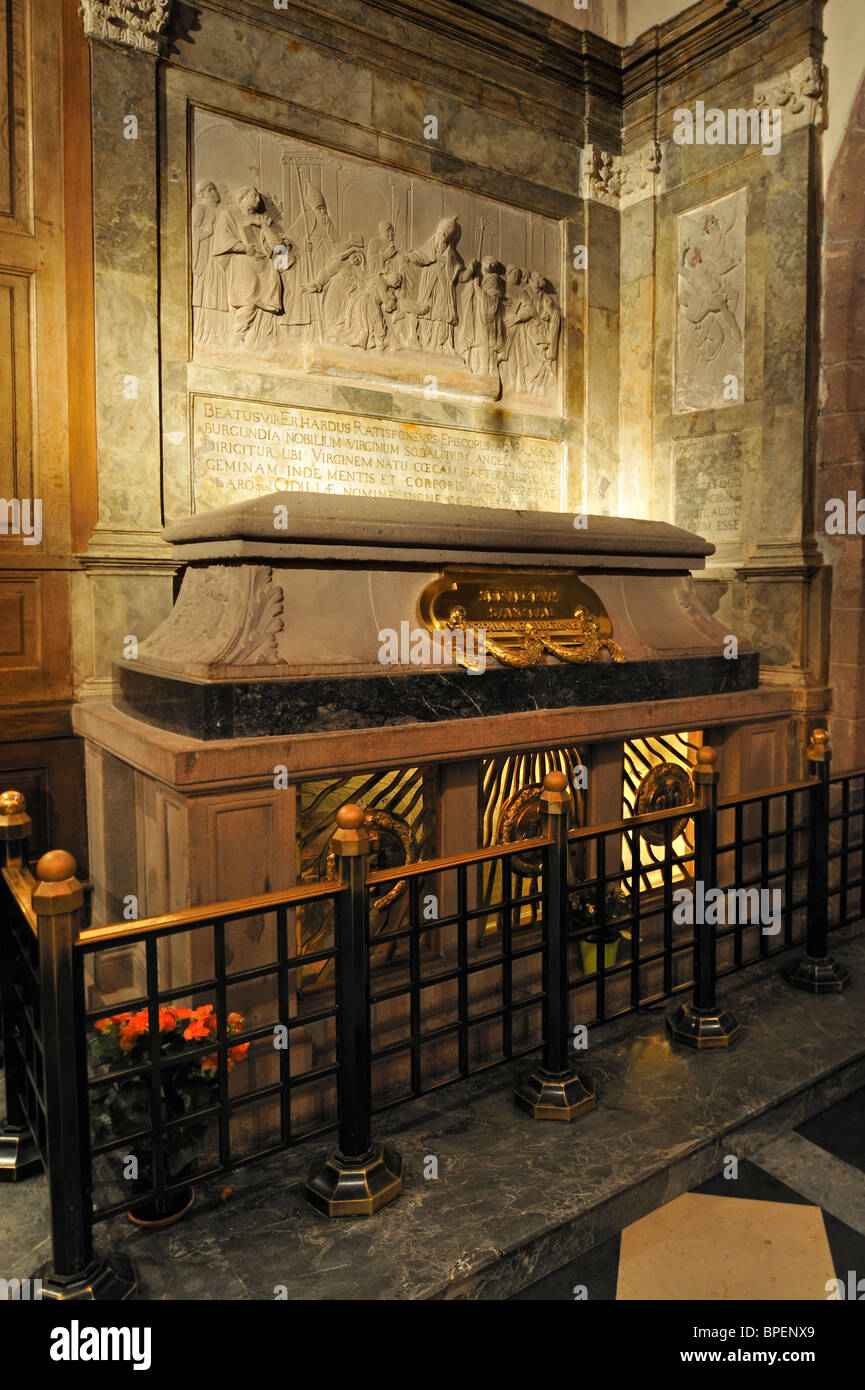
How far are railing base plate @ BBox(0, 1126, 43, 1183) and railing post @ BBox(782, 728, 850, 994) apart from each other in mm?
2933

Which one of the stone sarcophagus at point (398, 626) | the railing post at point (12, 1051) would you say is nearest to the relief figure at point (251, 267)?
the stone sarcophagus at point (398, 626)

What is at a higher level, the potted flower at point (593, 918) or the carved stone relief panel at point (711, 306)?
the carved stone relief panel at point (711, 306)

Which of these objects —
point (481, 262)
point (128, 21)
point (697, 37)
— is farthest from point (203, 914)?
point (697, 37)

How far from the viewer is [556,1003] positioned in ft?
9.40

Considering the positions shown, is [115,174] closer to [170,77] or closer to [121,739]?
[170,77]

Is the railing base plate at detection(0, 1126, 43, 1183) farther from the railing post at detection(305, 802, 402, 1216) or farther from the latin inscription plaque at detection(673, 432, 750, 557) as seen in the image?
the latin inscription plaque at detection(673, 432, 750, 557)

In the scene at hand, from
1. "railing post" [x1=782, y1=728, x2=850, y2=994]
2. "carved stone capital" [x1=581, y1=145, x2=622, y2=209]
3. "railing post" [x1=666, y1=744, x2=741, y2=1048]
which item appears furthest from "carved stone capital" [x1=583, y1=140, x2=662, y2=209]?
"railing post" [x1=666, y1=744, x2=741, y2=1048]

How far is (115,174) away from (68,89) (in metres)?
0.41

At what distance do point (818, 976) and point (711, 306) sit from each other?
4323mm

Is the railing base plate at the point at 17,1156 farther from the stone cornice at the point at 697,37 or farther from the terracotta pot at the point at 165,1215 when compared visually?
the stone cornice at the point at 697,37

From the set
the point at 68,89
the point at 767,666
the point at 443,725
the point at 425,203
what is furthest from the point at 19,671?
the point at 767,666

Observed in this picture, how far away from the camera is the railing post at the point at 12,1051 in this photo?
2.53 m

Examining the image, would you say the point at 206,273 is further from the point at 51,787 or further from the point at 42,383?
the point at 51,787

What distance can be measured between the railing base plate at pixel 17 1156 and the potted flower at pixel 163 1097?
30 cm
